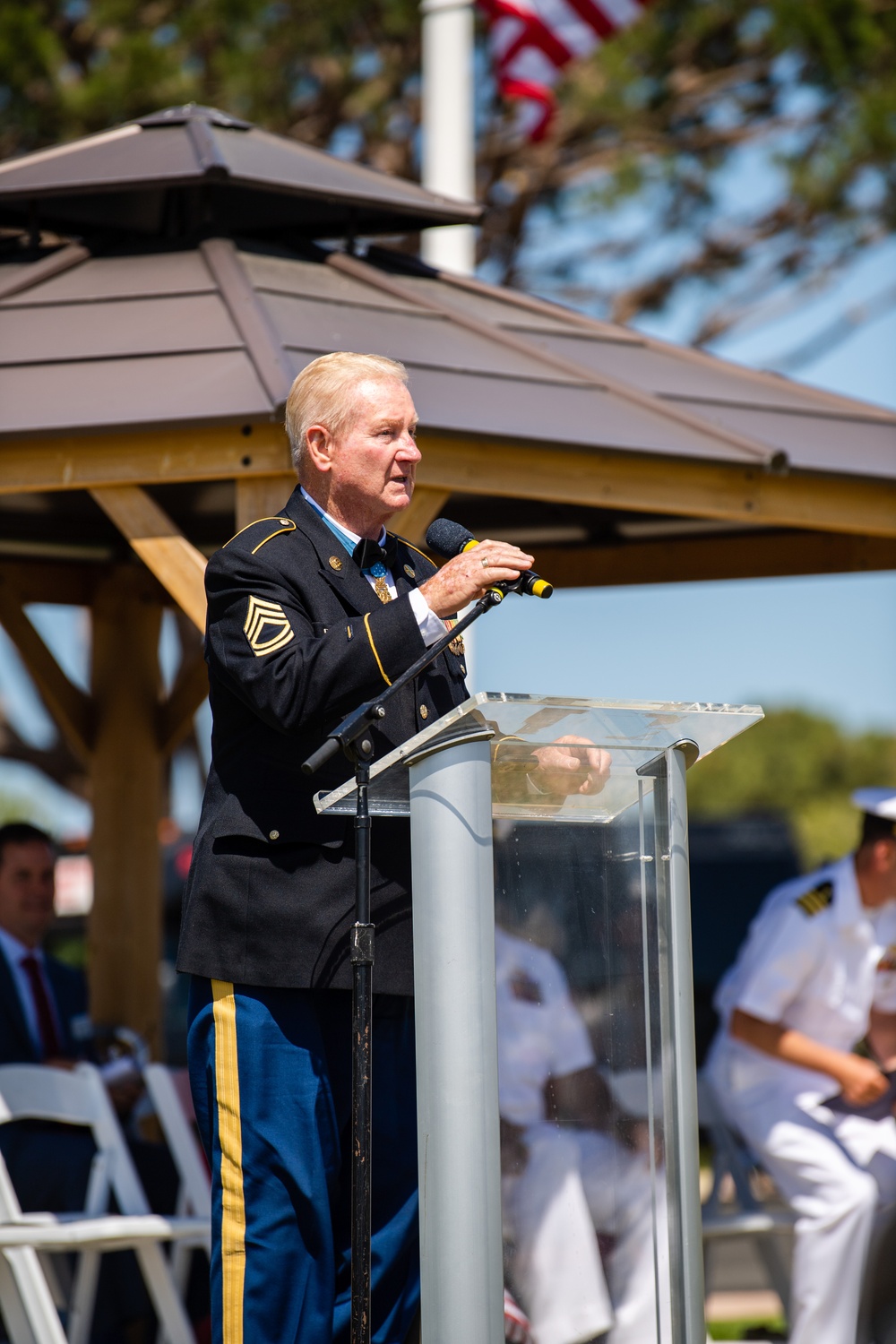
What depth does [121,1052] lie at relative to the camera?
5.83 meters

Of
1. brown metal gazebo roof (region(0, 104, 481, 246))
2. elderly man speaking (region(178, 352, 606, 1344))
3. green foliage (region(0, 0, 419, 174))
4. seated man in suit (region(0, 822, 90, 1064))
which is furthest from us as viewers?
green foliage (region(0, 0, 419, 174))

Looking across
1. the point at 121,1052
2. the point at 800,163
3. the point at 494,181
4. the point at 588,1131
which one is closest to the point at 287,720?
the point at 588,1131

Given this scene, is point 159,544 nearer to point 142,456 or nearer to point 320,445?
point 142,456

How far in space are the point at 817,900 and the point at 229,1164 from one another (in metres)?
3.00

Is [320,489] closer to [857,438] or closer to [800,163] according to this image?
[857,438]

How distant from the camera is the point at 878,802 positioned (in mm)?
5500

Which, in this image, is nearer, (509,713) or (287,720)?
(509,713)

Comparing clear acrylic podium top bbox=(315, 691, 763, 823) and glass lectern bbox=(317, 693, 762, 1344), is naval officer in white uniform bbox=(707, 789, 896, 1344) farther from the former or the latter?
clear acrylic podium top bbox=(315, 691, 763, 823)

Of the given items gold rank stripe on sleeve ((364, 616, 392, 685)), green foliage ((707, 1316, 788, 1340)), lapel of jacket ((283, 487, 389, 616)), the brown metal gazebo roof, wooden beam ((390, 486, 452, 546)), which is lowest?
green foliage ((707, 1316, 788, 1340))

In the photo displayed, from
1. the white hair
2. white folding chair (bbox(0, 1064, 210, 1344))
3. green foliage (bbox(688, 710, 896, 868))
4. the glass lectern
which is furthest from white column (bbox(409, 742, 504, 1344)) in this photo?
green foliage (bbox(688, 710, 896, 868))

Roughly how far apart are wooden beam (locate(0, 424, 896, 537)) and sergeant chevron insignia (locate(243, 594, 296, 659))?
129cm

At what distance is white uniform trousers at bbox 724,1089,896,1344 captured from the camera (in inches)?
190

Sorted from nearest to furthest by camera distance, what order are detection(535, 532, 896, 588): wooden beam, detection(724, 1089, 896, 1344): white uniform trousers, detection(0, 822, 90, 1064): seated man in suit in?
1. detection(724, 1089, 896, 1344): white uniform trousers
2. detection(0, 822, 90, 1064): seated man in suit
3. detection(535, 532, 896, 588): wooden beam

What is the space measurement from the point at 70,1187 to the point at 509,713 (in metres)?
3.17
